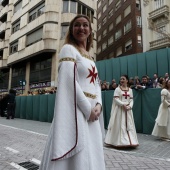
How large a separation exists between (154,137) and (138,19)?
2811 centimetres

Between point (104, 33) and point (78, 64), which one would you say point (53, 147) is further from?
point (104, 33)

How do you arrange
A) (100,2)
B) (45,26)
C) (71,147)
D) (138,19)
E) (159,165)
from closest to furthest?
1. (71,147)
2. (159,165)
3. (45,26)
4. (138,19)
5. (100,2)

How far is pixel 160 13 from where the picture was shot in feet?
87.6

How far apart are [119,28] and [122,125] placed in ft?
110

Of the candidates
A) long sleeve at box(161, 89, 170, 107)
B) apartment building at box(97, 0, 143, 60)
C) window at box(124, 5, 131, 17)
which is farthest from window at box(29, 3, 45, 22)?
long sleeve at box(161, 89, 170, 107)

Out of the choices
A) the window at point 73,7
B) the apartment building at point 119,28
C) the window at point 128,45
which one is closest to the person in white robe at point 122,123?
the window at point 73,7

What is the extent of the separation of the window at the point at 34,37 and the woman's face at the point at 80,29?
24.4 m

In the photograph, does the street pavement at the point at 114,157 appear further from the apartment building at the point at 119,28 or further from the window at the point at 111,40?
the window at the point at 111,40

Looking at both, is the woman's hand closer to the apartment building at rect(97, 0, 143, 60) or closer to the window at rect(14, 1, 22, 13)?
the apartment building at rect(97, 0, 143, 60)

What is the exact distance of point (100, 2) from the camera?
49344 millimetres

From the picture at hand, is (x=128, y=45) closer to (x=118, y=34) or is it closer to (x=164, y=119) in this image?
(x=118, y=34)

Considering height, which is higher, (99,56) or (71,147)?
(99,56)

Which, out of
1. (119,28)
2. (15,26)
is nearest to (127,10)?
(119,28)

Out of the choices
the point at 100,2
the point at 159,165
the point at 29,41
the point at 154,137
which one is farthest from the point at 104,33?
the point at 159,165
